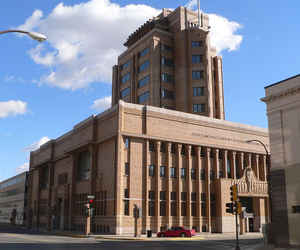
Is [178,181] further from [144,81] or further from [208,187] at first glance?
[144,81]

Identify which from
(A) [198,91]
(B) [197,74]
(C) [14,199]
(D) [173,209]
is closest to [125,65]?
(B) [197,74]

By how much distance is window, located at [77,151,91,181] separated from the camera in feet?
195

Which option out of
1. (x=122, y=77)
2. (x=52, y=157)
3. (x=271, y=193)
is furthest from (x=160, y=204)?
(x=122, y=77)

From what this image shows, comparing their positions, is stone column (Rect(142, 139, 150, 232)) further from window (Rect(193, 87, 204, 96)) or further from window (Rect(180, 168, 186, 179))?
window (Rect(193, 87, 204, 96))

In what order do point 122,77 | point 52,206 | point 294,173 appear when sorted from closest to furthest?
point 294,173, point 52,206, point 122,77

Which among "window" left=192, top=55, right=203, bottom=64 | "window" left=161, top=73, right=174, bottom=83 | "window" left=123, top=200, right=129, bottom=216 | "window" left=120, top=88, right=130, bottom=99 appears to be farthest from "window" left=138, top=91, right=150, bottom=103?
"window" left=123, top=200, right=129, bottom=216

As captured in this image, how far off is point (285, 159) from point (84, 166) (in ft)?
125

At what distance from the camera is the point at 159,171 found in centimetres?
5253

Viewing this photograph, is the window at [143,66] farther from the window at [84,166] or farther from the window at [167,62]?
the window at [84,166]

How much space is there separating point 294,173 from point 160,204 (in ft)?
85.9

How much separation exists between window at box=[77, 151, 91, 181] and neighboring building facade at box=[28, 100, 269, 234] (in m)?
0.16

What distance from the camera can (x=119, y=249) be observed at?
25000 millimetres

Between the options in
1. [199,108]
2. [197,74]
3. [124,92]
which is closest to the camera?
[199,108]

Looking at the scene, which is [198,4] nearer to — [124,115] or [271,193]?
[124,115]
